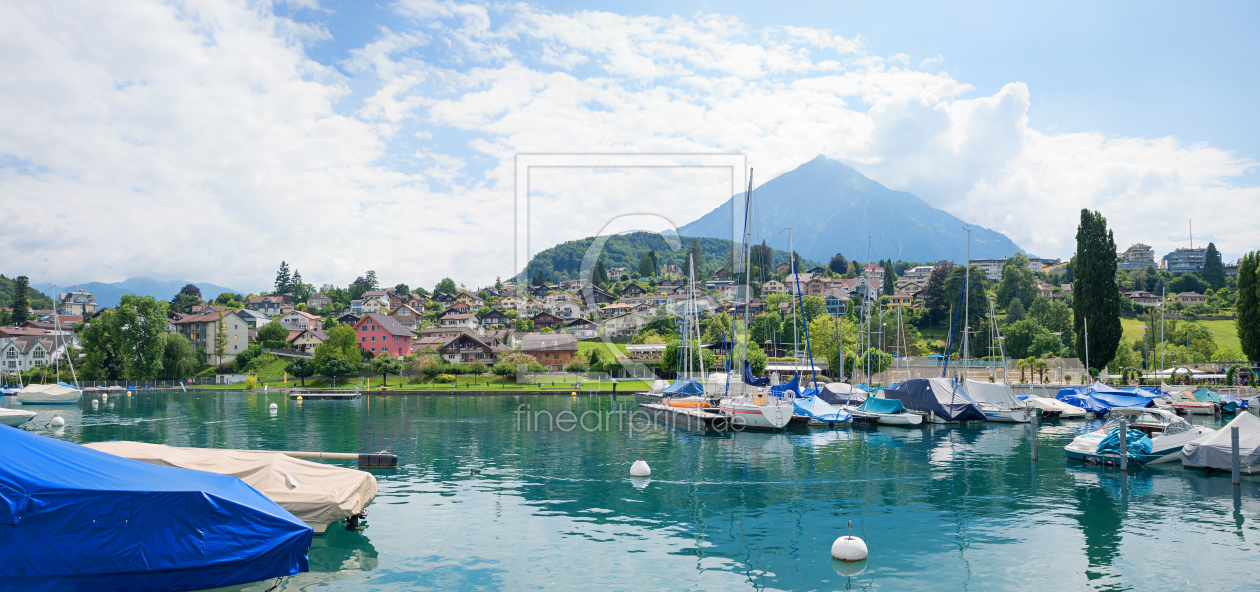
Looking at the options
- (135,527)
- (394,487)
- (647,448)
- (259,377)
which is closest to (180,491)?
(135,527)

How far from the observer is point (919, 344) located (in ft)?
332

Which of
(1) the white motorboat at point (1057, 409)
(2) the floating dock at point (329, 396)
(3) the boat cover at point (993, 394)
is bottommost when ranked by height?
(2) the floating dock at point (329, 396)

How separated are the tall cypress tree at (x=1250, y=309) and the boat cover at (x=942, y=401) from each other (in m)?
34.3

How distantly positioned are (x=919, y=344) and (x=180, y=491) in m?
103

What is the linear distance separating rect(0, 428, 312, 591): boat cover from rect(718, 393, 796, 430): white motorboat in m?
28.9

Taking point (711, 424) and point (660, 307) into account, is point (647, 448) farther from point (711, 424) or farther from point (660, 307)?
point (660, 307)

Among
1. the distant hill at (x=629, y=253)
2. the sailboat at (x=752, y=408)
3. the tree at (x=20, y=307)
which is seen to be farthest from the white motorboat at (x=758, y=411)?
the tree at (x=20, y=307)

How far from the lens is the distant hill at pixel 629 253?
58.3 m

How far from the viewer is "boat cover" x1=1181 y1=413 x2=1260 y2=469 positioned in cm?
2311

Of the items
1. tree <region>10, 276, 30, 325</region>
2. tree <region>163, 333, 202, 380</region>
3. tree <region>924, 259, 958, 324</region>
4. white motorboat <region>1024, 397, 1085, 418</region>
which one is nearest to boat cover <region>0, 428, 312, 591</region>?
white motorboat <region>1024, 397, 1085, 418</region>

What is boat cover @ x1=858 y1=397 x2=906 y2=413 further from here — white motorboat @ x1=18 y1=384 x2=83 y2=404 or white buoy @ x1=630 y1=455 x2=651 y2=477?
white motorboat @ x1=18 y1=384 x2=83 y2=404

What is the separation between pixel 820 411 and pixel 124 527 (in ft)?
120

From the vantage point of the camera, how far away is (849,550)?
14.1 meters

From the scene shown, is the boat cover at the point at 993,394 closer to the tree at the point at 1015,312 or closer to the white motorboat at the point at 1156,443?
the white motorboat at the point at 1156,443
